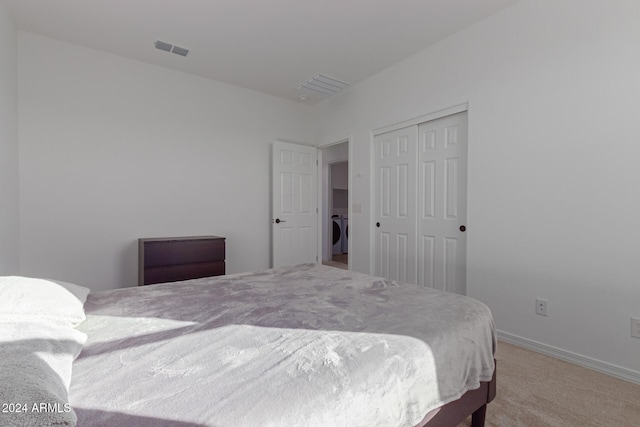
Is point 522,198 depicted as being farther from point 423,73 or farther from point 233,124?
point 233,124

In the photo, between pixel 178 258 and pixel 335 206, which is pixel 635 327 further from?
pixel 335 206

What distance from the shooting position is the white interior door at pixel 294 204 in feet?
14.2

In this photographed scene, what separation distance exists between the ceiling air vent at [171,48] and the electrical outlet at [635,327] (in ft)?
14.3

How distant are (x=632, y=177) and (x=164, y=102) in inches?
170

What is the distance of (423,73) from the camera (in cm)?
324

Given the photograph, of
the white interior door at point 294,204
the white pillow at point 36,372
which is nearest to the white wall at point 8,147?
the white pillow at point 36,372

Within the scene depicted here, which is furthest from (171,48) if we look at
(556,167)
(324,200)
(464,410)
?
(324,200)

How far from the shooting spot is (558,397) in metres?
1.73

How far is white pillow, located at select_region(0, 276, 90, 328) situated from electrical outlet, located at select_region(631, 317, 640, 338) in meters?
3.05

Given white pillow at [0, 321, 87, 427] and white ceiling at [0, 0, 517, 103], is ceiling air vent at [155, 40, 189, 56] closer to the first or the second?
white ceiling at [0, 0, 517, 103]

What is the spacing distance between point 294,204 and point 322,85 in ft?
5.51

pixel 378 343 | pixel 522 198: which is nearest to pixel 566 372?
pixel 522 198

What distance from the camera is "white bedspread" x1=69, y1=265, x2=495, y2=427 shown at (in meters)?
0.73

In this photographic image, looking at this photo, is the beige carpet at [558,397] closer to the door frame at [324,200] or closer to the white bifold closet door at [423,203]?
the white bifold closet door at [423,203]
